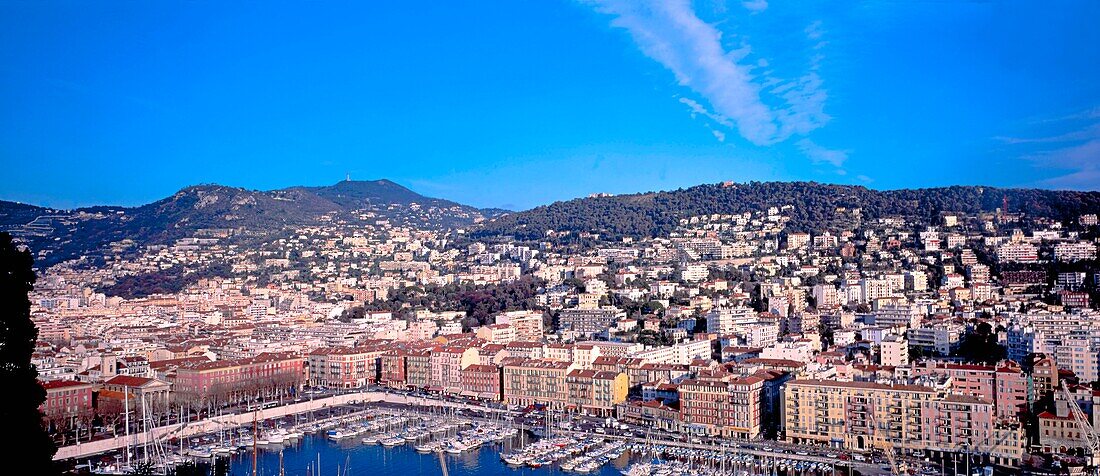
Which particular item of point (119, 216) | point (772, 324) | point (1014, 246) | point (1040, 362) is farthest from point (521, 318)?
point (119, 216)

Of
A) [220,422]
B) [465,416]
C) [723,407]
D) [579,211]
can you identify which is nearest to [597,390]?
[465,416]

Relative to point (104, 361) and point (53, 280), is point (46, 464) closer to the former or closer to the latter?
point (104, 361)

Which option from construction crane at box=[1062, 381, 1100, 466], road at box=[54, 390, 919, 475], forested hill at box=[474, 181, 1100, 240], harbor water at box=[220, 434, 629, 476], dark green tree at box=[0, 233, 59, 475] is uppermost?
forested hill at box=[474, 181, 1100, 240]

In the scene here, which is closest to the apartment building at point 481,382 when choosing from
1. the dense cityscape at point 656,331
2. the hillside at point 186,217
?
the dense cityscape at point 656,331

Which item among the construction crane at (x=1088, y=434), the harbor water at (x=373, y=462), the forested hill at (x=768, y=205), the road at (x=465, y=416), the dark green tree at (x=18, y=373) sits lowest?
the harbor water at (x=373, y=462)

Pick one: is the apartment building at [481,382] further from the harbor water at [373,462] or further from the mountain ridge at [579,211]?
the mountain ridge at [579,211]

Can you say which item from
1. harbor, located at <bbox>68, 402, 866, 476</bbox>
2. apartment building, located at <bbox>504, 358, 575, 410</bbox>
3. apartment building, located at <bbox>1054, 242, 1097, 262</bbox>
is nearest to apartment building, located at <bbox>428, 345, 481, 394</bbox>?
apartment building, located at <bbox>504, 358, 575, 410</bbox>

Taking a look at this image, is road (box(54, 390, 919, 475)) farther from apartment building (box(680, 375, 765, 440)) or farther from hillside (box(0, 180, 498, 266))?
hillside (box(0, 180, 498, 266))
